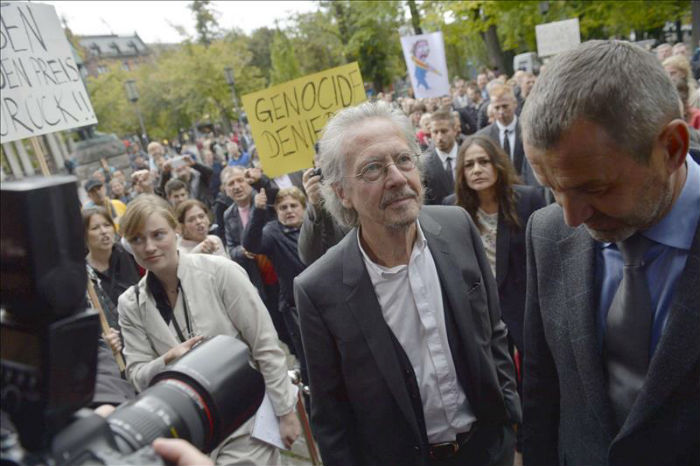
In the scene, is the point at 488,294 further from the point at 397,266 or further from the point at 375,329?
the point at 375,329

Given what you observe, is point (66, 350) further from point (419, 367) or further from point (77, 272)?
point (419, 367)

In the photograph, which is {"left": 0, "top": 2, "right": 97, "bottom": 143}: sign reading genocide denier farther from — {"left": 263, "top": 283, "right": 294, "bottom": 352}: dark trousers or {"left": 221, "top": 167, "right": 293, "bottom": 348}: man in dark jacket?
{"left": 263, "top": 283, "right": 294, "bottom": 352}: dark trousers

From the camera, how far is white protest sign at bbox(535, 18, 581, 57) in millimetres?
10217

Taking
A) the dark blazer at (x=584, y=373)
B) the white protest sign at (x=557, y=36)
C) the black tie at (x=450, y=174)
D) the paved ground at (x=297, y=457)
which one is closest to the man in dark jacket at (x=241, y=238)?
the paved ground at (x=297, y=457)

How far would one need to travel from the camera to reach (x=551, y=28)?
1037 cm

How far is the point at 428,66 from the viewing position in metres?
8.70

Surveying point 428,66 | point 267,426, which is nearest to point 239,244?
point 267,426

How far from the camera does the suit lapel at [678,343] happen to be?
1151 mm

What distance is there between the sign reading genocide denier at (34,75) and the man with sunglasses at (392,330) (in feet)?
7.51

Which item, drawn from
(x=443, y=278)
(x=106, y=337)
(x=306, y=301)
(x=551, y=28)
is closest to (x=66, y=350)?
(x=306, y=301)

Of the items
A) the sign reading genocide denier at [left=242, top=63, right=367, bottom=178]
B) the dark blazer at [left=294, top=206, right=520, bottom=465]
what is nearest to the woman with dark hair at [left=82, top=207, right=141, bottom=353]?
the sign reading genocide denier at [left=242, top=63, right=367, bottom=178]

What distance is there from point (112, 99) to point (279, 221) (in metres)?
41.0

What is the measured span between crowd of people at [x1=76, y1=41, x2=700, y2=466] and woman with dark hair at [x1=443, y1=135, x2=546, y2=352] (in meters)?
0.01

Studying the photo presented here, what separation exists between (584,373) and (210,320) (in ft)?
5.35
